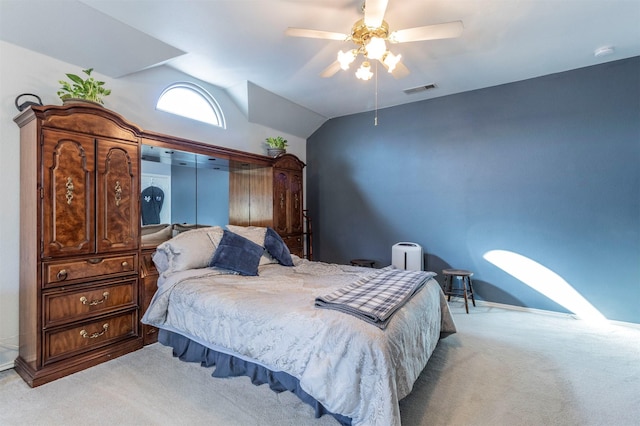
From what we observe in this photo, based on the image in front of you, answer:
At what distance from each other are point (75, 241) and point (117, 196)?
483 millimetres

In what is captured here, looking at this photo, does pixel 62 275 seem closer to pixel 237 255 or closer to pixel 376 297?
pixel 237 255

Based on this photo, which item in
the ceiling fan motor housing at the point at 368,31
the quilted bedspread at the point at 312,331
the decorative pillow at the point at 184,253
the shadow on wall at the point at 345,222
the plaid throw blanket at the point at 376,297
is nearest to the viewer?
the quilted bedspread at the point at 312,331

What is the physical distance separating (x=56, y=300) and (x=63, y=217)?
0.63 meters

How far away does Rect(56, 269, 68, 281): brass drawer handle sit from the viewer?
233cm

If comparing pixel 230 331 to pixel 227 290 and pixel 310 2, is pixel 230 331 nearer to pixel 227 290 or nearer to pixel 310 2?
pixel 227 290

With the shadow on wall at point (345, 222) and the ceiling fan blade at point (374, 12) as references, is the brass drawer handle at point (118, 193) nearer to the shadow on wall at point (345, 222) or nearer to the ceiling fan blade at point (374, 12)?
the ceiling fan blade at point (374, 12)

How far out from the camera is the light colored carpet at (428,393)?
1872 mm

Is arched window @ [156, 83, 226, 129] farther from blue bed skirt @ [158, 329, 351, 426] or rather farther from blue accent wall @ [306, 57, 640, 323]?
blue bed skirt @ [158, 329, 351, 426]

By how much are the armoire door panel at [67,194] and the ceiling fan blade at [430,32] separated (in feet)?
8.38

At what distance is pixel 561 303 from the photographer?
376 cm

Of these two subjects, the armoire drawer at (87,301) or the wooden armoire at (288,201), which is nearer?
the armoire drawer at (87,301)

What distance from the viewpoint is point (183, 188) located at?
351 centimetres

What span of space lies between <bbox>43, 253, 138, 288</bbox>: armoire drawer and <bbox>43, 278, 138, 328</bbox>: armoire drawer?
91 millimetres

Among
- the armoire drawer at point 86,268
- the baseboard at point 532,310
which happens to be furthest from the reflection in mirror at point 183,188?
the baseboard at point 532,310
